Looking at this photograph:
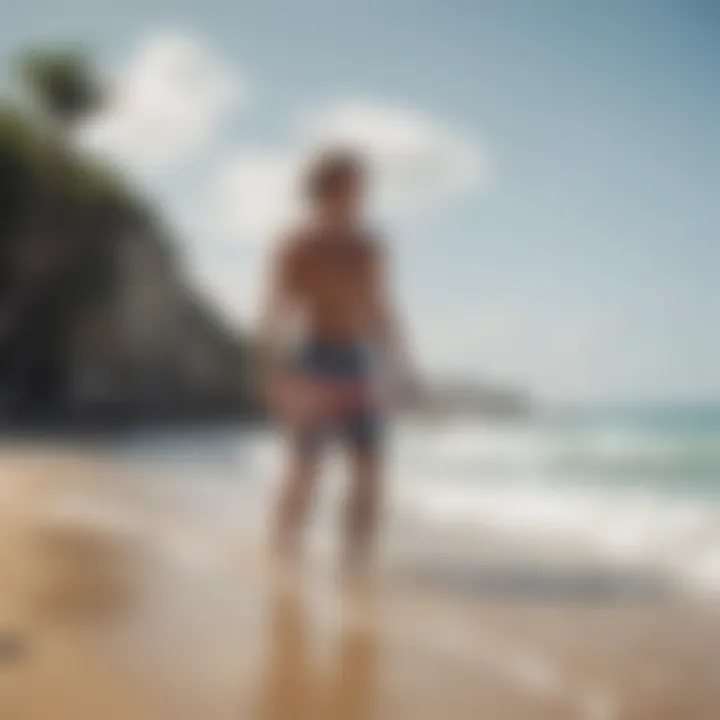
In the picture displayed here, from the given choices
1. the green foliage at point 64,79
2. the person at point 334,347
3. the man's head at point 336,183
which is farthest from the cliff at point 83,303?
the man's head at point 336,183

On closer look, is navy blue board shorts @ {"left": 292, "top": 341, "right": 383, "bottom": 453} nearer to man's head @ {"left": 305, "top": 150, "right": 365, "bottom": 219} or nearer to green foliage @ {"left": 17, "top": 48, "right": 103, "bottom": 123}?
man's head @ {"left": 305, "top": 150, "right": 365, "bottom": 219}

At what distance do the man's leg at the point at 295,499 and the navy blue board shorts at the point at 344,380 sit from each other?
1 cm

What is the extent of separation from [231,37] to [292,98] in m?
0.15

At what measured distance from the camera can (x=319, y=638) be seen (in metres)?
1.36

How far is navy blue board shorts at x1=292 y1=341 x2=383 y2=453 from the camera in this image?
158 cm

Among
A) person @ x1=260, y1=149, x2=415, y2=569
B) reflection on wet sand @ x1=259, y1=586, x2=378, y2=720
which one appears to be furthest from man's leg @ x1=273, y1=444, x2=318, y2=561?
reflection on wet sand @ x1=259, y1=586, x2=378, y2=720

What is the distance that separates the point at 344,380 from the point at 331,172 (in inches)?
12.9

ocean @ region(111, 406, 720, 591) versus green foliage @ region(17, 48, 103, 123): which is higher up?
green foliage @ region(17, 48, 103, 123)

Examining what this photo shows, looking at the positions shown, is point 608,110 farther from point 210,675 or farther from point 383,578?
point 210,675

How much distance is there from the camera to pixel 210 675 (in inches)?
49.5

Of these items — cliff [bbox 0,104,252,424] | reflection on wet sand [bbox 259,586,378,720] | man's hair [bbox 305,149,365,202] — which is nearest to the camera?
reflection on wet sand [bbox 259,586,378,720]

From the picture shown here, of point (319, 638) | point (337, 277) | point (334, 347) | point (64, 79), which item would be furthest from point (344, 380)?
point (64, 79)

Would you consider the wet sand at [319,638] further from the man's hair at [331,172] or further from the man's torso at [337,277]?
the man's hair at [331,172]

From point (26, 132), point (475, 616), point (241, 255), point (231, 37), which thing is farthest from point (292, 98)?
point (475, 616)
